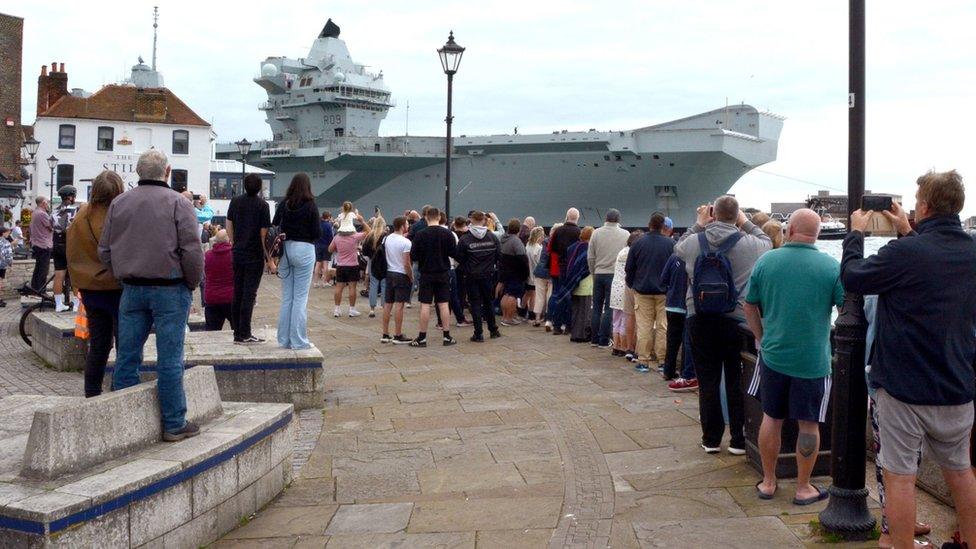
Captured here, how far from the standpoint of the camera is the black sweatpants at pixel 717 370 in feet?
19.7

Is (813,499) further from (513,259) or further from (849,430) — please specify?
(513,259)

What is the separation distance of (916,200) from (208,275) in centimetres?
768

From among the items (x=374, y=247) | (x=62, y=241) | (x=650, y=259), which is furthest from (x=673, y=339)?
(x=62, y=241)

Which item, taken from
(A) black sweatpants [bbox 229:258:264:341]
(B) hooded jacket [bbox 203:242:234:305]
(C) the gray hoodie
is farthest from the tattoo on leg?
(B) hooded jacket [bbox 203:242:234:305]

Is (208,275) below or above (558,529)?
above

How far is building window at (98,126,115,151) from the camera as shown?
1919 inches

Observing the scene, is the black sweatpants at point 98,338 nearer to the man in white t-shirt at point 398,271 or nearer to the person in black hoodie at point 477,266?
the man in white t-shirt at point 398,271

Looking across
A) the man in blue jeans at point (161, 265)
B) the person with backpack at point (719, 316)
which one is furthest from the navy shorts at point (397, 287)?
the man in blue jeans at point (161, 265)

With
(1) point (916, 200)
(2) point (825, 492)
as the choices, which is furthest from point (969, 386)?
(2) point (825, 492)

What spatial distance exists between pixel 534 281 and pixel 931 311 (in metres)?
10.8

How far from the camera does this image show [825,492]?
16.7 ft

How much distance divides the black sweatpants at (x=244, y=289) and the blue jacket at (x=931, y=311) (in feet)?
19.5

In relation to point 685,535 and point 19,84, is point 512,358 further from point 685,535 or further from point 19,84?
point 19,84

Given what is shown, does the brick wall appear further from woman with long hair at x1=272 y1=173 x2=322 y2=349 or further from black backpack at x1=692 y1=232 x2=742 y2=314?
black backpack at x1=692 y1=232 x2=742 y2=314
